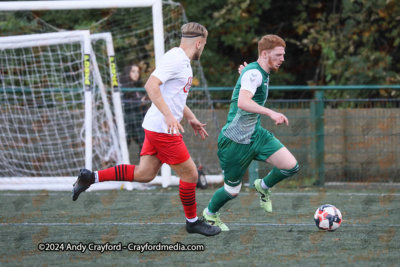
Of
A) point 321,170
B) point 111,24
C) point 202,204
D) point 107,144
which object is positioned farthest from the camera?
point 111,24

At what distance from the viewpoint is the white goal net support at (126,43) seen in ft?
31.3

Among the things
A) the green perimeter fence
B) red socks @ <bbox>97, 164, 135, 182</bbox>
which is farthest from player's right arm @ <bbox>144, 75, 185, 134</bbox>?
the green perimeter fence

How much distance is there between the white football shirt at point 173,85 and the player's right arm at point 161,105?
12 centimetres

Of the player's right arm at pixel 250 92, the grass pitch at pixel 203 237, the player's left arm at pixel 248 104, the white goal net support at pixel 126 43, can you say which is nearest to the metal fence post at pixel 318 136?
the grass pitch at pixel 203 237

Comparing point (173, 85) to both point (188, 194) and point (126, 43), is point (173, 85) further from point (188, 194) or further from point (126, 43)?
point (126, 43)

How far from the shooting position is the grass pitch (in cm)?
447

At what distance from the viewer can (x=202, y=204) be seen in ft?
25.6

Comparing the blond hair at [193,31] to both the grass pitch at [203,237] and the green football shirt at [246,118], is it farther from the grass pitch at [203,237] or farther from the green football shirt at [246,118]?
the grass pitch at [203,237]

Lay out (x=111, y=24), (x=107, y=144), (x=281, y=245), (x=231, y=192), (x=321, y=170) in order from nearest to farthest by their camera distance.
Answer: (x=281, y=245), (x=231, y=192), (x=321, y=170), (x=107, y=144), (x=111, y=24)

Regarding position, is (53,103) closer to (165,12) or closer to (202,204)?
(165,12)

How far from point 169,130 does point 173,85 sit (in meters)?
0.45

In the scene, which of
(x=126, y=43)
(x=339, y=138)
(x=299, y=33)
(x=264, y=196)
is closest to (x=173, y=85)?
(x=264, y=196)

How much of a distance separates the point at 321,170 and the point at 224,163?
15.6 ft

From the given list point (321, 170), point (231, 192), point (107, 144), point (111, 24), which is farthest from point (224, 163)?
point (111, 24)
